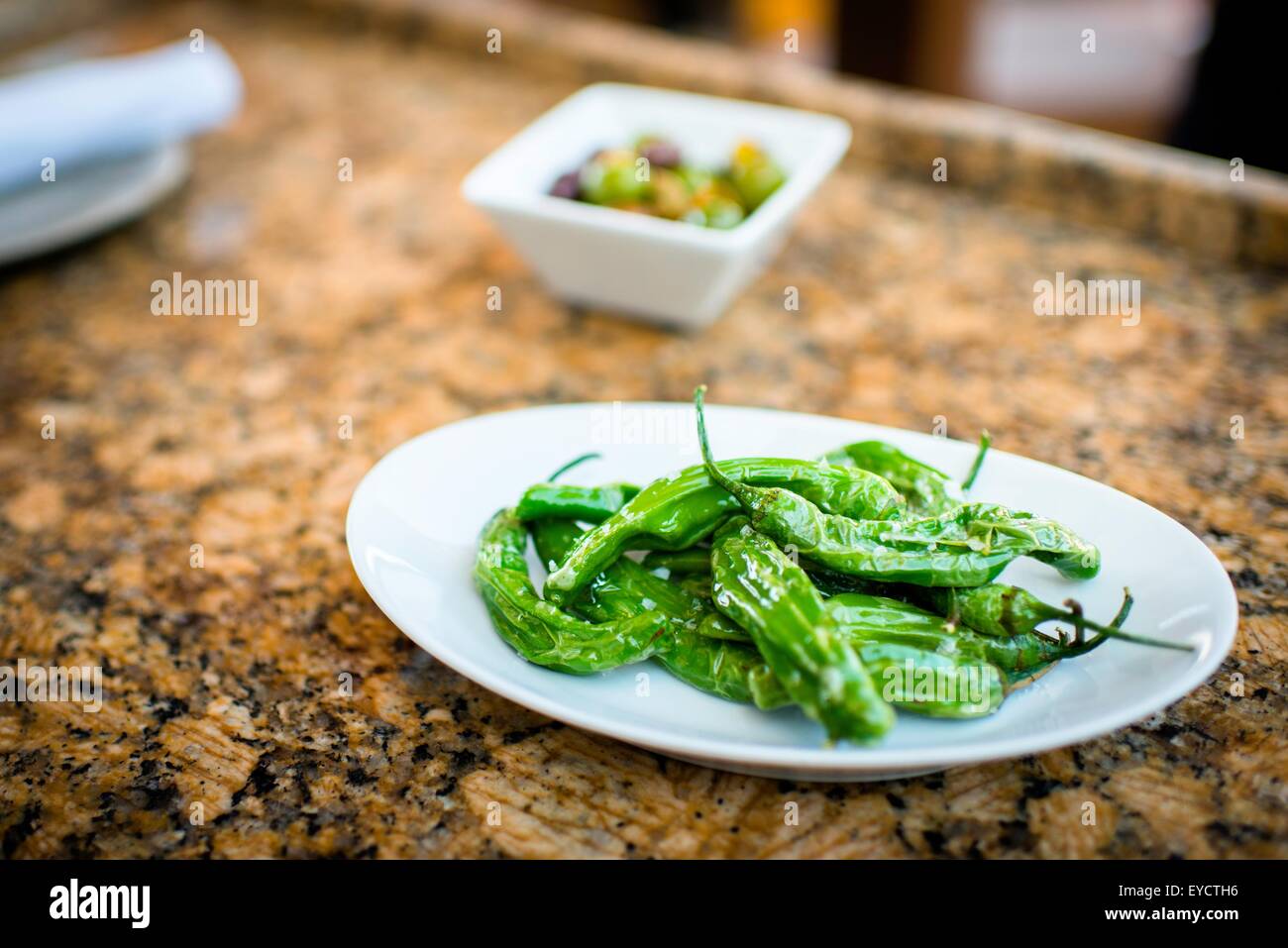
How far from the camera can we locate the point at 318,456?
148 centimetres

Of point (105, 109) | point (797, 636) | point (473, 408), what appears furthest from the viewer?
point (105, 109)

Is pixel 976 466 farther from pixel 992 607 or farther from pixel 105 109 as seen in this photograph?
pixel 105 109

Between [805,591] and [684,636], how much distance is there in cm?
14

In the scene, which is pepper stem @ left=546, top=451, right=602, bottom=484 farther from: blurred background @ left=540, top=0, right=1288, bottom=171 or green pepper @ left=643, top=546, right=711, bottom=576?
blurred background @ left=540, top=0, right=1288, bottom=171

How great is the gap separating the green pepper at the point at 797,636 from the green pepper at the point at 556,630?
78 millimetres

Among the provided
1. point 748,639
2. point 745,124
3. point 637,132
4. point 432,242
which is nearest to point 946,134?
point 745,124

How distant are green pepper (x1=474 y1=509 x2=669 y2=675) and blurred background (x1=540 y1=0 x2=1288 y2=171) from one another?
2014 mm

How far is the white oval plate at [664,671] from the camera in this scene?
89cm

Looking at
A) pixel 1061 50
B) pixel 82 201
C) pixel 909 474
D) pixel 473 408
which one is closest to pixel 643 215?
pixel 473 408

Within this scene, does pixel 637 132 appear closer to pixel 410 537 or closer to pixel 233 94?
pixel 233 94

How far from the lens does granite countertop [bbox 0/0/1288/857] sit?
0.98 metres

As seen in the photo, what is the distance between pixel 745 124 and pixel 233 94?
1034mm

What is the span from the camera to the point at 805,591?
3.07 ft

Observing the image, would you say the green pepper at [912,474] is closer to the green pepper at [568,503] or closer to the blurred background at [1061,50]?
the green pepper at [568,503]
